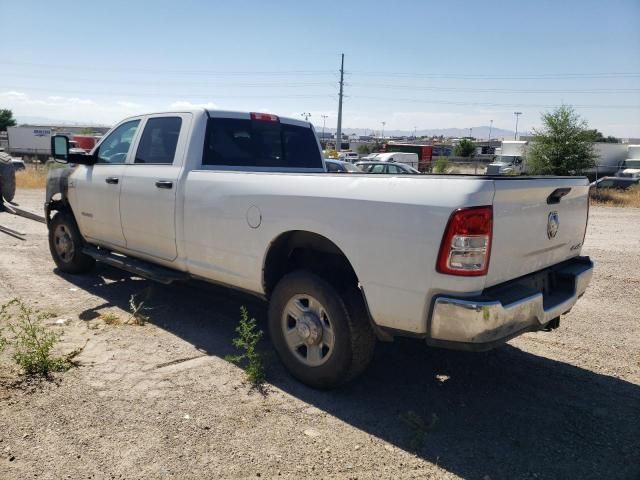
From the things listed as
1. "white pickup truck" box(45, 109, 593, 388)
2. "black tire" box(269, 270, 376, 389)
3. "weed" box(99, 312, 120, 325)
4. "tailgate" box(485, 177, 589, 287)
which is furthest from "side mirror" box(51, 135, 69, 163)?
"tailgate" box(485, 177, 589, 287)

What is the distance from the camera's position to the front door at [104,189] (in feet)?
17.5

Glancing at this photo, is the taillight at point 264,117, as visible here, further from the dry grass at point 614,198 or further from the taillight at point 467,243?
the dry grass at point 614,198

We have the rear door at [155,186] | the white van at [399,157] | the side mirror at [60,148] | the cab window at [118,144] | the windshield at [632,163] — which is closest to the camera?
the rear door at [155,186]

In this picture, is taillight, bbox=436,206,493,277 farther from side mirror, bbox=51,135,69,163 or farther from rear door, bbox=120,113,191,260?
side mirror, bbox=51,135,69,163

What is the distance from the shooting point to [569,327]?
5.14 m

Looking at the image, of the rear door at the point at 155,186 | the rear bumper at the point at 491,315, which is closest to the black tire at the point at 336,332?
the rear bumper at the point at 491,315

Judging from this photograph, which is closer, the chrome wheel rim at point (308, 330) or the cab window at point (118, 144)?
the chrome wheel rim at point (308, 330)

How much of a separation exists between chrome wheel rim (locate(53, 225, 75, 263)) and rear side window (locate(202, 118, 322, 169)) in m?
2.79

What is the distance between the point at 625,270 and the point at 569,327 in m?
Answer: 3.30

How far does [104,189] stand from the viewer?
17.9 feet

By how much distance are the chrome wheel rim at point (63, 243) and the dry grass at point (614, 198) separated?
66.0ft

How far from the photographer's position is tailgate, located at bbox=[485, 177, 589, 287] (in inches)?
114

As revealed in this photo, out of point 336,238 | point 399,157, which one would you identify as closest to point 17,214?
point 336,238

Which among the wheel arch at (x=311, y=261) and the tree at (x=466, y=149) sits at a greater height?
the tree at (x=466, y=149)
